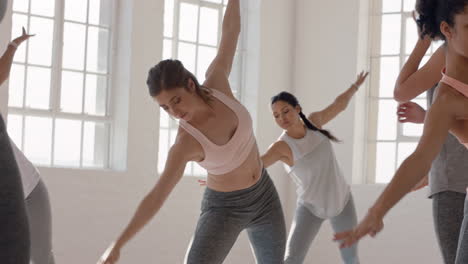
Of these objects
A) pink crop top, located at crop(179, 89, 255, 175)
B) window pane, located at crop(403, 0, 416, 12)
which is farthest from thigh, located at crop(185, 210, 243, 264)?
window pane, located at crop(403, 0, 416, 12)

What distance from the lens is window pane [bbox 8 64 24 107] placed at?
6.69 metres

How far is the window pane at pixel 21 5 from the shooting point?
672 cm

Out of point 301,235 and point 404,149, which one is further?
point 404,149

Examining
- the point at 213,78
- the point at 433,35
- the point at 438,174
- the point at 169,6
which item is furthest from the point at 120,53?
the point at 433,35

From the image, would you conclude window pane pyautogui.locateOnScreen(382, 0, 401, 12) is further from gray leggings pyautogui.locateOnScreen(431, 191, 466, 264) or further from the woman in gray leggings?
gray leggings pyautogui.locateOnScreen(431, 191, 466, 264)

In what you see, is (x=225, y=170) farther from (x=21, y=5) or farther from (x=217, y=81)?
(x=21, y=5)

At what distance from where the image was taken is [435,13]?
2107 millimetres

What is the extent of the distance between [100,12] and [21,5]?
78 cm

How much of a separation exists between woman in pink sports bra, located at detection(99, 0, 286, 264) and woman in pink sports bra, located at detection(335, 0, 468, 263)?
1463mm

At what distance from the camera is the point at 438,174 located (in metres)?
3.05

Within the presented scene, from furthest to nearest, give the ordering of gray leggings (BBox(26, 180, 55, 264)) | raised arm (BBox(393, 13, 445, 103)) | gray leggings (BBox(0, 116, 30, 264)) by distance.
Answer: gray leggings (BBox(26, 180, 55, 264))
raised arm (BBox(393, 13, 445, 103))
gray leggings (BBox(0, 116, 30, 264))

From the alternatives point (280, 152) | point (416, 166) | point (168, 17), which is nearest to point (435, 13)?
point (416, 166)

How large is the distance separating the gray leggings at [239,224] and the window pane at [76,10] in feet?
12.5

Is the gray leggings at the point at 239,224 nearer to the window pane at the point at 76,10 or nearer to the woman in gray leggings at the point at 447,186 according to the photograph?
the woman in gray leggings at the point at 447,186
